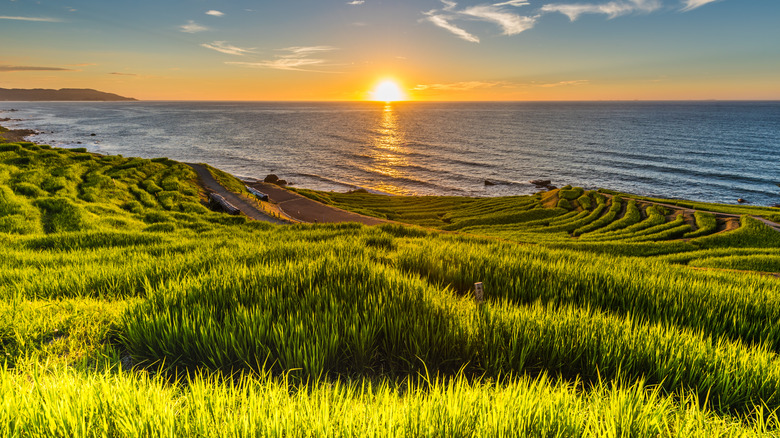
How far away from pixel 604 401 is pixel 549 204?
4273cm

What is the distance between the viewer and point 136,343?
3.42 metres

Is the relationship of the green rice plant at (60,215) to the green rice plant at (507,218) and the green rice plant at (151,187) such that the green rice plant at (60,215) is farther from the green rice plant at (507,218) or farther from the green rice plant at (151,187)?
the green rice plant at (507,218)

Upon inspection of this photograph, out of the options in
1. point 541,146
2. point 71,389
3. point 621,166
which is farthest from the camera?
point 541,146

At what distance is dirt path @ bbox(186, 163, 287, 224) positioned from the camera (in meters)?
29.4

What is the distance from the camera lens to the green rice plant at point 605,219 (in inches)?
1213

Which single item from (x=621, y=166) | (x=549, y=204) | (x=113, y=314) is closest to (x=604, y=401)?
(x=113, y=314)

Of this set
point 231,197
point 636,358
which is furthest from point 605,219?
point 231,197

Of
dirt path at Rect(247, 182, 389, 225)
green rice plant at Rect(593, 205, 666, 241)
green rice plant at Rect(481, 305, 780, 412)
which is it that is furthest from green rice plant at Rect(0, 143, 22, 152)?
green rice plant at Rect(593, 205, 666, 241)

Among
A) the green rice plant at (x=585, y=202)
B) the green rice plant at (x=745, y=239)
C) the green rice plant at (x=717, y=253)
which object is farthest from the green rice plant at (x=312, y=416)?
the green rice plant at (x=585, y=202)

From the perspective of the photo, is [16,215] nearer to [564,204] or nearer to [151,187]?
[151,187]

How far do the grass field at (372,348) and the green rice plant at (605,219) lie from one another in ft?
79.2

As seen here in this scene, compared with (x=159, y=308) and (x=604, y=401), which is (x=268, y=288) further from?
(x=604, y=401)

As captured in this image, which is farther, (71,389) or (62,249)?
(62,249)

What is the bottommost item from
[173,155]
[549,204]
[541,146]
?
[549,204]
